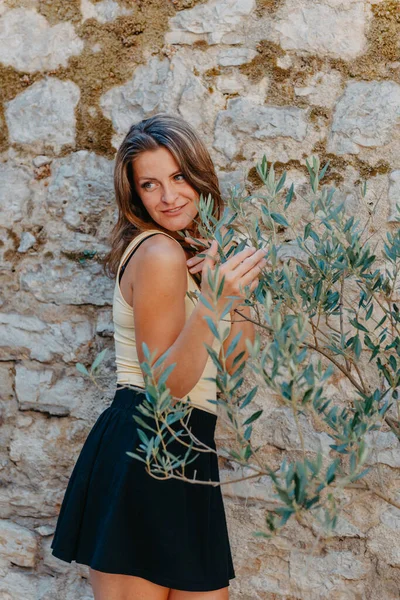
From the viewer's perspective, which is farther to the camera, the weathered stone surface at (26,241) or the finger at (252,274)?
the weathered stone surface at (26,241)

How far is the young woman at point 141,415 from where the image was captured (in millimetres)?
1974

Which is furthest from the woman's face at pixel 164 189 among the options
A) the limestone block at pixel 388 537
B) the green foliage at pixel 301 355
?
the limestone block at pixel 388 537

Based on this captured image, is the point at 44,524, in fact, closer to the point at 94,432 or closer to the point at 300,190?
the point at 94,432

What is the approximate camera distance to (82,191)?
2.76 m

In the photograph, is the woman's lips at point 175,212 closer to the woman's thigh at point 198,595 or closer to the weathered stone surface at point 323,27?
the weathered stone surface at point 323,27

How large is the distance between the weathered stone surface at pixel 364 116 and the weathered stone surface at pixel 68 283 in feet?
3.45

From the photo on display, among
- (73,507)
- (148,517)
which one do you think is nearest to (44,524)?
(73,507)

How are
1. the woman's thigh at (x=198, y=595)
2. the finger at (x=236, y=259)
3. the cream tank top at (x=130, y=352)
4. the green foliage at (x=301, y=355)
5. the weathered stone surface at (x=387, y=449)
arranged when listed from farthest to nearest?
the weathered stone surface at (x=387, y=449) → the cream tank top at (x=130, y=352) → the woman's thigh at (x=198, y=595) → the finger at (x=236, y=259) → the green foliage at (x=301, y=355)

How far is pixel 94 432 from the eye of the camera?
7.39 feet

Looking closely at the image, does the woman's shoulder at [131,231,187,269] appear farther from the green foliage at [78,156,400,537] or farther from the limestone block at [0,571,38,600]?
the limestone block at [0,571,38,600]

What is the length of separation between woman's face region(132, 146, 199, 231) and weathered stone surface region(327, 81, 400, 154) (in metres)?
0.64

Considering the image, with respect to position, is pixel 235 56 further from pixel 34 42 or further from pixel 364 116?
pixel 34 42

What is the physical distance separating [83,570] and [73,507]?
0.74 metres

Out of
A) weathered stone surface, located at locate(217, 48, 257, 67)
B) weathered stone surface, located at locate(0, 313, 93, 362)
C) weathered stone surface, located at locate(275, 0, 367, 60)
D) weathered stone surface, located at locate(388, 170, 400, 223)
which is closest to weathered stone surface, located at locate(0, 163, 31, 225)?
weathered stone surface, located at locate(0, 313, 93, 362)
